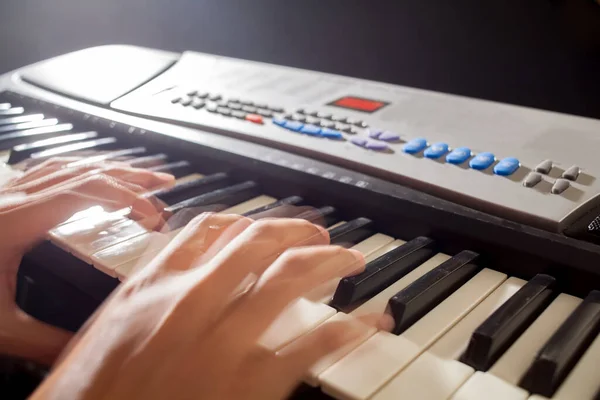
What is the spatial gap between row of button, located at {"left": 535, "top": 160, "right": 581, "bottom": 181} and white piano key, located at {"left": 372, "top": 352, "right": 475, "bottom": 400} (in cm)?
27

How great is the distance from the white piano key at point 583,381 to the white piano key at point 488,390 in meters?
0.03

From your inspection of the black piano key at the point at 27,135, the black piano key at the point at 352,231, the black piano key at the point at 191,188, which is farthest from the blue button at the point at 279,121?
the black piano key at the point at 27,135

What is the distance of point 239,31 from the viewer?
132 centimetres

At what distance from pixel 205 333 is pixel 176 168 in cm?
45

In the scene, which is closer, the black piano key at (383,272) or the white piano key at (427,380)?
the white piano key at (427,380)

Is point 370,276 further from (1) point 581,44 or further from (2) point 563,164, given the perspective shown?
(1) point 581,44

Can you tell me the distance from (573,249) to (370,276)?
189mm

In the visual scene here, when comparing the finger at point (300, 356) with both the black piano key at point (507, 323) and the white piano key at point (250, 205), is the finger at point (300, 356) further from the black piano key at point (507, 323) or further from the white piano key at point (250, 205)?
the white piano key at point (250, 205)

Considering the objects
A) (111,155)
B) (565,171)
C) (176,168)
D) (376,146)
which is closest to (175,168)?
(176,168)

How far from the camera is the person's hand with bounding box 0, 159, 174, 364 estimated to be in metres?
0.67

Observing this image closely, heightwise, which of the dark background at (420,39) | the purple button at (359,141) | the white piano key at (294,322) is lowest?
the white piano key at (294,322)

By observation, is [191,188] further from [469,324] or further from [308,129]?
[469,324]

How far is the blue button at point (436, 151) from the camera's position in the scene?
67cm

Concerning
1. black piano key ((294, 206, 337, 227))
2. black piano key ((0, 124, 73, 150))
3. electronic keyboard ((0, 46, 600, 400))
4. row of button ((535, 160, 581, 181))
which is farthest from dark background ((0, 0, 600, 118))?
black piano key ((0, 124, 73, 150))
